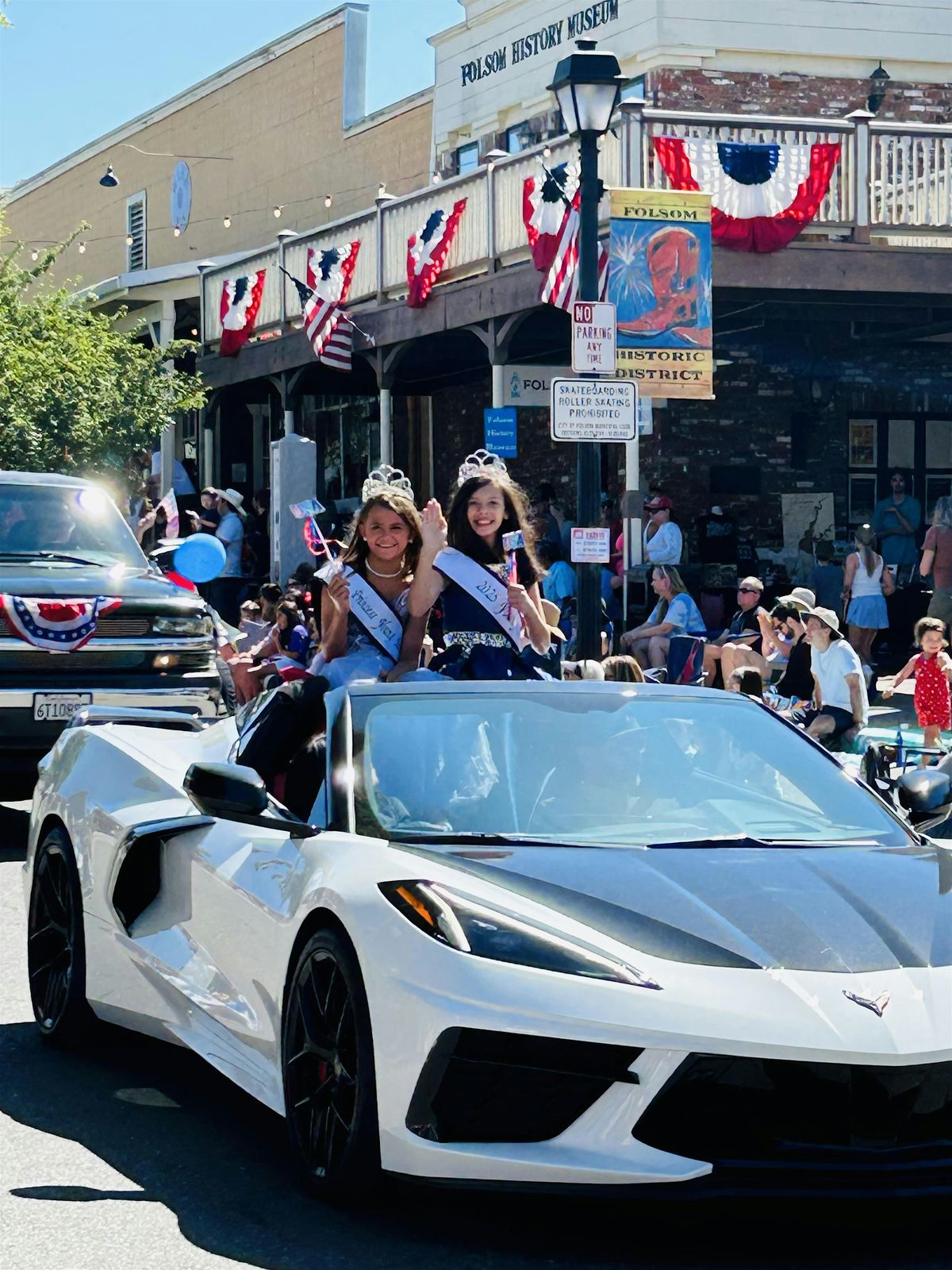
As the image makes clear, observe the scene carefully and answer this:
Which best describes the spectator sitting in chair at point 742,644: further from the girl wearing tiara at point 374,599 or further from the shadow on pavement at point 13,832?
the girl wearing tiara at point 374,599

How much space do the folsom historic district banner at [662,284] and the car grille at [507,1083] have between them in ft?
47.5

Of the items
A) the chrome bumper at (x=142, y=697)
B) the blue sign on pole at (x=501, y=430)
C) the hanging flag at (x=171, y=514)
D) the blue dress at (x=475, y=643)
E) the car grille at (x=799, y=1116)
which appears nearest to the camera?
the car grille at (x=799, y=1116)

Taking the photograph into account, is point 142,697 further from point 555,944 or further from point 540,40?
point 540,40

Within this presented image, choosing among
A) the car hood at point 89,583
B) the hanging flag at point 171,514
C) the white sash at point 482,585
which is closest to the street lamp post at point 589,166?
the car hood at point 89,583

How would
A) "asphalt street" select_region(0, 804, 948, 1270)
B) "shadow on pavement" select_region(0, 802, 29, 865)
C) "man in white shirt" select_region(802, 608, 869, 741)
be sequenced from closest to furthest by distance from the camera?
"asphalt street" select_region(0, 804, 948, 1270)
"shadow on pavement" select_region(0, 802, 29, 865)
"man in white shirt" select_region(802, 608, 869, 741)

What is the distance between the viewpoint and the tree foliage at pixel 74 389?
83.3 feet

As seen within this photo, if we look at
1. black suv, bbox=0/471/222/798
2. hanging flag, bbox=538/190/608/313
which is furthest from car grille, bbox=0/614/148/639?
hanging flag, bbox=538/190/608/313

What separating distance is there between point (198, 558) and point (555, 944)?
10.2 metres

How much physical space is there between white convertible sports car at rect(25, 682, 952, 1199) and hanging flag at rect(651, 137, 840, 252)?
1382 centimetres

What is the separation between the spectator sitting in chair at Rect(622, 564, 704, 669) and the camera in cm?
1830

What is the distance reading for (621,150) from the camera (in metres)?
19.1

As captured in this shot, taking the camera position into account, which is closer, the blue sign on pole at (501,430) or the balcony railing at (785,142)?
the balcony railing at (785,142)

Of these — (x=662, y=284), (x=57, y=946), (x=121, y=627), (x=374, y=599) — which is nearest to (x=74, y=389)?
(x=662, y=284)

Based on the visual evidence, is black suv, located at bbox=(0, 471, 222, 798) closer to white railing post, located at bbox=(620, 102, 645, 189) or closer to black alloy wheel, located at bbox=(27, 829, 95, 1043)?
black alloy wheel, located at bbox=(27, 829, 95, 1043)
